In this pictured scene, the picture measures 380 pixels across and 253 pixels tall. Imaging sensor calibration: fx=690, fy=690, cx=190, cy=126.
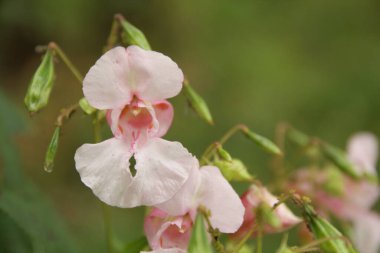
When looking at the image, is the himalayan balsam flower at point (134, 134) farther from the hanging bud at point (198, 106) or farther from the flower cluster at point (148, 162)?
the hanging bud at point (198, 106)

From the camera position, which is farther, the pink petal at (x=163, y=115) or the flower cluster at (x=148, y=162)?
the pink petal at (x=163, y=115)

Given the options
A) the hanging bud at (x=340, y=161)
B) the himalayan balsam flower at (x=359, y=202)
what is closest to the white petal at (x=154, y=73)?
the hanging bud at (x=340, y=161)

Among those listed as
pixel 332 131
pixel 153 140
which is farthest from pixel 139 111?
pixel 332 131

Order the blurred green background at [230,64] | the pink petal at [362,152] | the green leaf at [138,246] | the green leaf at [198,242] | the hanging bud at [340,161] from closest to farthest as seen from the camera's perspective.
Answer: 1. the green leaf at [198,242]
2. the green leaf at [138,246]
3. the hanging bud at [340,161]
4. the pink petal at [362,152]
5. the blurred green background at [230,64]

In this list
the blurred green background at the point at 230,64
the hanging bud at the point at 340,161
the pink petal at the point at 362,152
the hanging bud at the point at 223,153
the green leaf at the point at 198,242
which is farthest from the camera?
the blurred green background at the point at 230,64

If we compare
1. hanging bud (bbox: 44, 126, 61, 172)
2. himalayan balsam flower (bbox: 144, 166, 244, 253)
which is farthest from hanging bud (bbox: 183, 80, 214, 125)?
hanging bud (bbox: 44, 126, 61, 172)

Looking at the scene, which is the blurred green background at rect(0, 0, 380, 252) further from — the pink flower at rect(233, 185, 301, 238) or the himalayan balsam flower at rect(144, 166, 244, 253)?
the himalayan balsam flower at rect(144, 166, 244, 253)

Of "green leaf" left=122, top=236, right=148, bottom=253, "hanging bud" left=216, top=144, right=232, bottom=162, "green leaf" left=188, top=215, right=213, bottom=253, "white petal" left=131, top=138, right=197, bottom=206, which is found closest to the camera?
"green leaf" left=188, top=215, right=213, bottom=253
